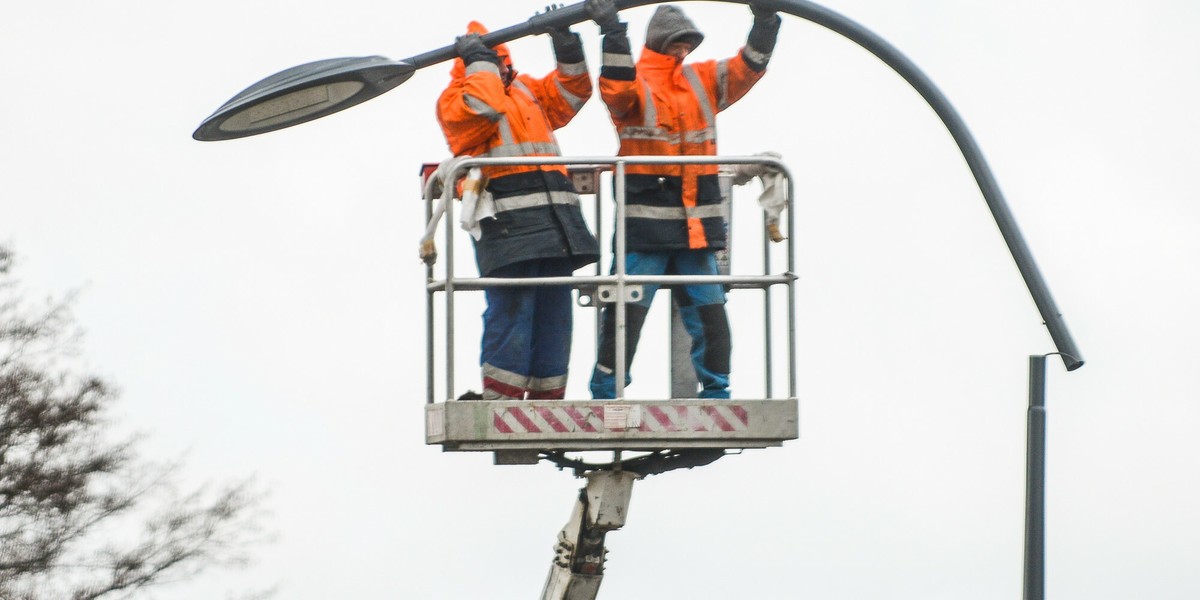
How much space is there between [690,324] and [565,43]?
1.40 metres

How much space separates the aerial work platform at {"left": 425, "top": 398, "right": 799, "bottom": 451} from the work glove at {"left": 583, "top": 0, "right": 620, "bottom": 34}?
1.67 meters

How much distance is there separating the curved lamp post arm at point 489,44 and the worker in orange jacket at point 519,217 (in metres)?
0.19

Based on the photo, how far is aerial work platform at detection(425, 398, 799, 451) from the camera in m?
11.6

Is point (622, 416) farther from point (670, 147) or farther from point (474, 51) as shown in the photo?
point (474, 51)

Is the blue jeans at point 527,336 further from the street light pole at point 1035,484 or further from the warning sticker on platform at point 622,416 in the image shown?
the street light pole at point 1035,484

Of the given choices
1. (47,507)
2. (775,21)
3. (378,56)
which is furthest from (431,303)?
(47,507)

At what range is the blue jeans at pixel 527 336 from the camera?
466 inches

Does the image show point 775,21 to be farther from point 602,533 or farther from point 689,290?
point 602,533

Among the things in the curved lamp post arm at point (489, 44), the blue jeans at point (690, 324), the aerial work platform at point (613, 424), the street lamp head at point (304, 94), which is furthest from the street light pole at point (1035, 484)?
the street lamp head at point (304, 94)

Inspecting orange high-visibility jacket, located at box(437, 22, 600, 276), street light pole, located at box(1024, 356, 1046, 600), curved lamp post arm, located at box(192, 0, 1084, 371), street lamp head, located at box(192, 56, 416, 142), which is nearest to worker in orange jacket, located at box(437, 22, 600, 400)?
orange high-visibility jacket, located at box(437, 22, 600, 276)

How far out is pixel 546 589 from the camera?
1268 centimetres

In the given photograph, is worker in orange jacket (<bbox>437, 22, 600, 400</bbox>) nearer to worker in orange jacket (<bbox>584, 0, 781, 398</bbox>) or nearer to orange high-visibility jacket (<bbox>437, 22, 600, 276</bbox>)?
orange high-visibility jacket (<bbox>437, 22, 600, 276</bbox>)

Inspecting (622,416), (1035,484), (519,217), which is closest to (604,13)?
(519,217)

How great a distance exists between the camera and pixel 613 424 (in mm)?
11648
